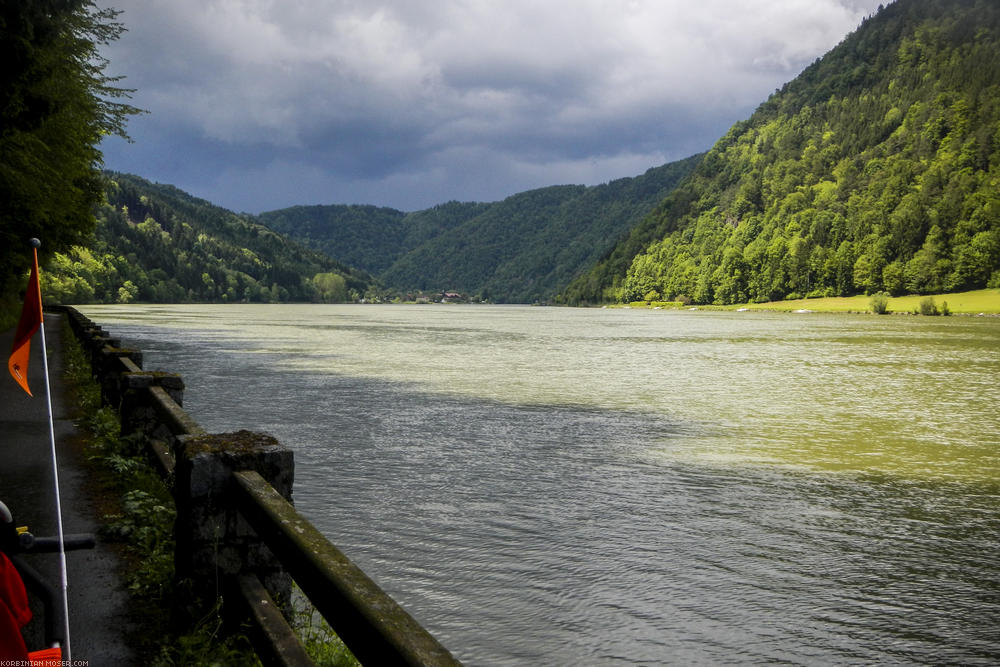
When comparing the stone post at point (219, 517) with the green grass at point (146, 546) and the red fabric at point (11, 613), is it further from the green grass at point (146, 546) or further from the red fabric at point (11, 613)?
the red fabric at point (11, 613)

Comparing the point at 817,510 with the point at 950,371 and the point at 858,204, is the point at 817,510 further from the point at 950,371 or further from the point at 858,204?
the point at 858,204

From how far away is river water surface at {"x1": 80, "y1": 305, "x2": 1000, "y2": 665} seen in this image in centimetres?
682

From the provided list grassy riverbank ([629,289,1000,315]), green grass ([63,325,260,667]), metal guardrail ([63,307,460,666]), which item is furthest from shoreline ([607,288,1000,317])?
metal guardrail ([63,307,460,666])

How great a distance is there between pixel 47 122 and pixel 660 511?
1809cm

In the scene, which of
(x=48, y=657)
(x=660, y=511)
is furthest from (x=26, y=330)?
(x=660, y=511)

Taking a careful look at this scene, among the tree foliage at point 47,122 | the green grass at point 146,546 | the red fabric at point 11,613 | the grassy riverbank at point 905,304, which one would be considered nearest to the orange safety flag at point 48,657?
the red fabric at point 11,613

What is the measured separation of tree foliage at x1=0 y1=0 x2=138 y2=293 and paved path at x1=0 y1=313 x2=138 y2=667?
609cm

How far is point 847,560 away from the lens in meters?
8.55

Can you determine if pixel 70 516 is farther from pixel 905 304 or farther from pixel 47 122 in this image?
pixel 905 304

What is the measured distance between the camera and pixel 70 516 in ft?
24.4

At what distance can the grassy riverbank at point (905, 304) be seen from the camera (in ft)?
415

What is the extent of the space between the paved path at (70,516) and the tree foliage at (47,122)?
6.09m

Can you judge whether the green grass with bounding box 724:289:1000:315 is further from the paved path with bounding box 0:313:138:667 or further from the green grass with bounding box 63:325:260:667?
the green grass with bounding box 63:325:260:667

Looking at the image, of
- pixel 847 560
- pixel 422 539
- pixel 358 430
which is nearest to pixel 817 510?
pixel 847 560
